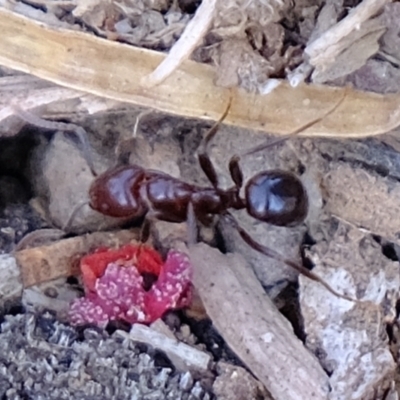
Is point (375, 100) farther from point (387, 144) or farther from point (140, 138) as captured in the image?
point (140, 138)

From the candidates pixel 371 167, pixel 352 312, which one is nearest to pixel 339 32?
pixel 371 167

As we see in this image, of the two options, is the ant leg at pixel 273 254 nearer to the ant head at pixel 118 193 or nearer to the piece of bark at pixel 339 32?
the ant head at pixel 118 193

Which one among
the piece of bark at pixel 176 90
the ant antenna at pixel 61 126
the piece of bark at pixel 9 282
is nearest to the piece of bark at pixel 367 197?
the piece of bark at pixel 176 90

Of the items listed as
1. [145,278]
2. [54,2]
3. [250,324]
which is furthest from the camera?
[145,278]

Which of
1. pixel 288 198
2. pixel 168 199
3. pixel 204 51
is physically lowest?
pixel 168 199

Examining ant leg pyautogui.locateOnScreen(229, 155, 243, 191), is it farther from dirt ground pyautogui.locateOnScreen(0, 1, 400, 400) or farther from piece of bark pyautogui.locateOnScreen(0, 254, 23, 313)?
piece of bark pyautogui.locateOnScreen(0, 254, 23, 313)

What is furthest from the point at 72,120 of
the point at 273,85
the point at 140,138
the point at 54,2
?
the point at 273,85

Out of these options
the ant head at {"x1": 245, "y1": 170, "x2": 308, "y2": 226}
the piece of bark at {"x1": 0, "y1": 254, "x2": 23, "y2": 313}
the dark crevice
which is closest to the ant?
the ant head at {"x1": 245, "y1": 170, "x2": 308, "y2": 226}
